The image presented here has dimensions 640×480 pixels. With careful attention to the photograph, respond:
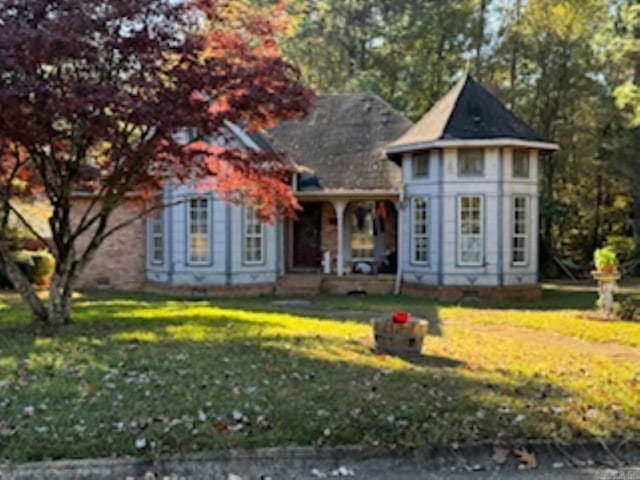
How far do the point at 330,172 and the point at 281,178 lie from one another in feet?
25.8

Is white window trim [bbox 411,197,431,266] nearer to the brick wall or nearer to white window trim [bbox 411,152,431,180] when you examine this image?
white window trim [bbox 411,152,431,180]

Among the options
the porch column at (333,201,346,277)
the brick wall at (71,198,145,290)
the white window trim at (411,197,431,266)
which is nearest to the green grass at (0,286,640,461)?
the white window trim at (411,197,431,266)

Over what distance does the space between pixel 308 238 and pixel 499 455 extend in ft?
56.7

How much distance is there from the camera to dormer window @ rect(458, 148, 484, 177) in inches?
746

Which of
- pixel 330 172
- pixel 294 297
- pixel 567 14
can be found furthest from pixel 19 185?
pixel 567 14

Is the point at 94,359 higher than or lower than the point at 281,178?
lower

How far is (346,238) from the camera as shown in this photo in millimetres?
21969

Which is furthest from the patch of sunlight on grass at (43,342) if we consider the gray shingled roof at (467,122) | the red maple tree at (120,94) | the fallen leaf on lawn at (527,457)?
the gray shingled roof at (467,122)

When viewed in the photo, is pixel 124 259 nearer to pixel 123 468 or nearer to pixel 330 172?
pixel 330 172

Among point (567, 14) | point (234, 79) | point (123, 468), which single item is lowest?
point (123, 468)

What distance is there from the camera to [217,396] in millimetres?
6484

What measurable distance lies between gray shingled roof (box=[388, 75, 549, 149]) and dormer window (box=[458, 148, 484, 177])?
0.41 metres

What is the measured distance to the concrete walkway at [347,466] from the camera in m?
4.97

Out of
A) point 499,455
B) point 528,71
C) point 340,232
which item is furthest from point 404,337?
point 528,71
